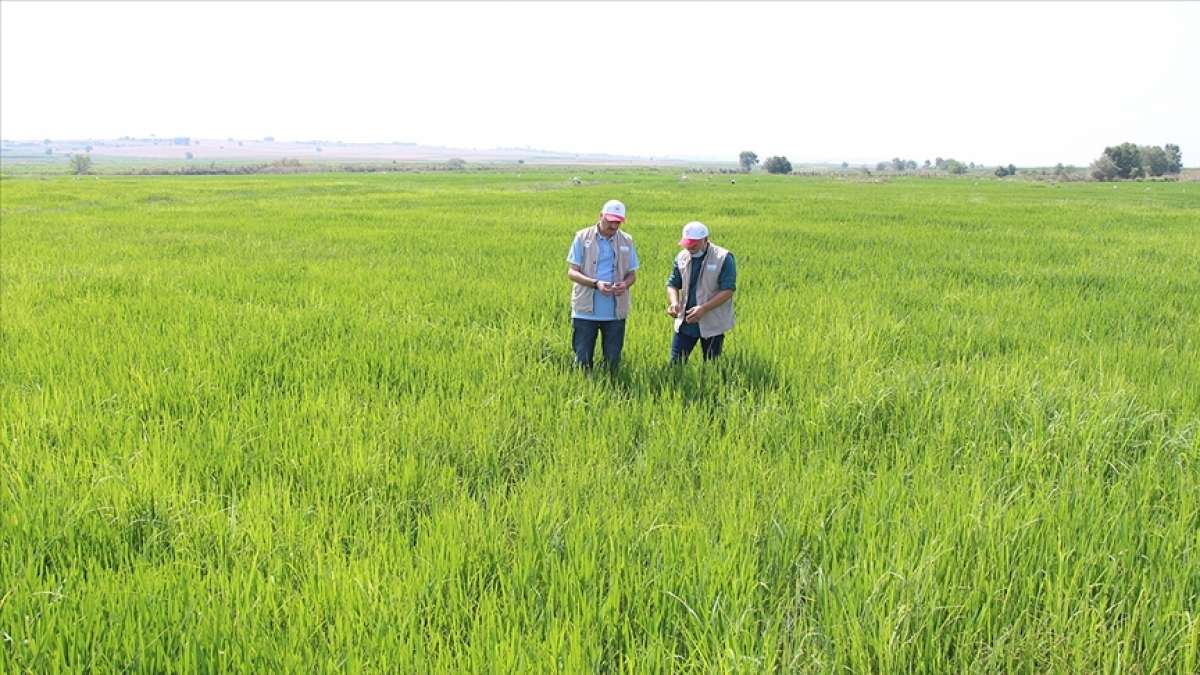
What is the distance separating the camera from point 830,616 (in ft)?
6.98

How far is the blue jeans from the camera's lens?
4781mm

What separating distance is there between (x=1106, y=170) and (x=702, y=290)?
9142 cm

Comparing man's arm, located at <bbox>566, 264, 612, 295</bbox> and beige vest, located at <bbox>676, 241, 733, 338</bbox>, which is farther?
beige vest, located at <bbox>676, 241, 733, 338</bbox>

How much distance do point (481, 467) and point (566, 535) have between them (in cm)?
87

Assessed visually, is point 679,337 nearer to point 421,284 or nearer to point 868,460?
point 868,460

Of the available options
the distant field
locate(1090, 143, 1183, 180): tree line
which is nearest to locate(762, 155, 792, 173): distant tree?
locate(1090, 143, 1183, 180): tree line

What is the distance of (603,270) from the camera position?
461 cm

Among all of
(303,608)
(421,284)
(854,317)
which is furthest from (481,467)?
(421,284)

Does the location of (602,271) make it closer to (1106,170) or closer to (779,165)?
(1106,170)

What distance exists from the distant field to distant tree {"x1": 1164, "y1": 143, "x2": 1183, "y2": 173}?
10499 centimetres

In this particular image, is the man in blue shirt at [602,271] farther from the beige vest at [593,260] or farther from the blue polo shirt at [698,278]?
the blue polo shirt at [698,278]

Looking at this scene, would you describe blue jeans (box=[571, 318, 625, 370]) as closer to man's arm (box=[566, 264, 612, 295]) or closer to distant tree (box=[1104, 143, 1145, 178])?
man's arm (box=[566, 264, 612, 295])

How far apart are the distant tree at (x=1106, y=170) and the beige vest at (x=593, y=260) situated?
89467mm

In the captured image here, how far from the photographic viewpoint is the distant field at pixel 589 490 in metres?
2.05
